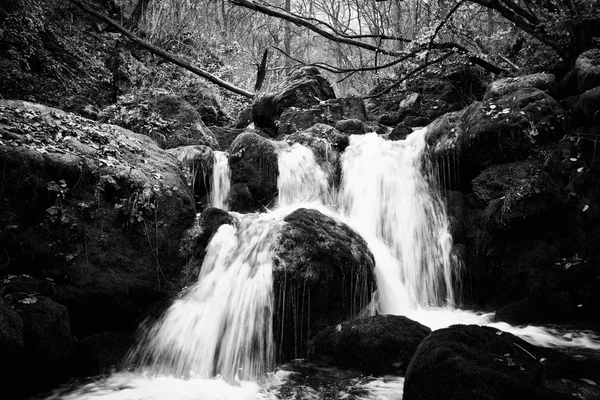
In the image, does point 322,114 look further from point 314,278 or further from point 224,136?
point 314,278

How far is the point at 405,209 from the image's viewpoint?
749 centimetres

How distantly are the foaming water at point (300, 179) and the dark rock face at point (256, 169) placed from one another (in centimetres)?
17

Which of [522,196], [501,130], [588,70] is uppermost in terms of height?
[588,70]

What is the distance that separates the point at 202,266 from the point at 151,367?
5.20 ft

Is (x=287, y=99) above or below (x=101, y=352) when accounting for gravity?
above

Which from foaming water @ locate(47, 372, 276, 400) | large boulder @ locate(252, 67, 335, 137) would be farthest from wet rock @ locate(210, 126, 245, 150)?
foaming water @ locate(47, 372, 276, 400)

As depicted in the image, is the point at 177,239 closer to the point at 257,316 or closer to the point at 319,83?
the point at 257,316

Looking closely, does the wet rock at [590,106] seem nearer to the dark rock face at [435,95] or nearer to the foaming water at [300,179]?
the foaming water at [300,179]

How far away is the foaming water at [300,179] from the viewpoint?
834cm

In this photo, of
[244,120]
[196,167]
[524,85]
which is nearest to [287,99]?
[244,120]

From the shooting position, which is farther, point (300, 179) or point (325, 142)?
point (325, 142)

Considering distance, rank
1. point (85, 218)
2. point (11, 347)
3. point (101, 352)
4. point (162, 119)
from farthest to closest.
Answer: point (162, 119) → point (85, 218) → point (101, 352) → point (11, 347)

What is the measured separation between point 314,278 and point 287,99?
7.86 m

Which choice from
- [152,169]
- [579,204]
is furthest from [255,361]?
[579,204]
